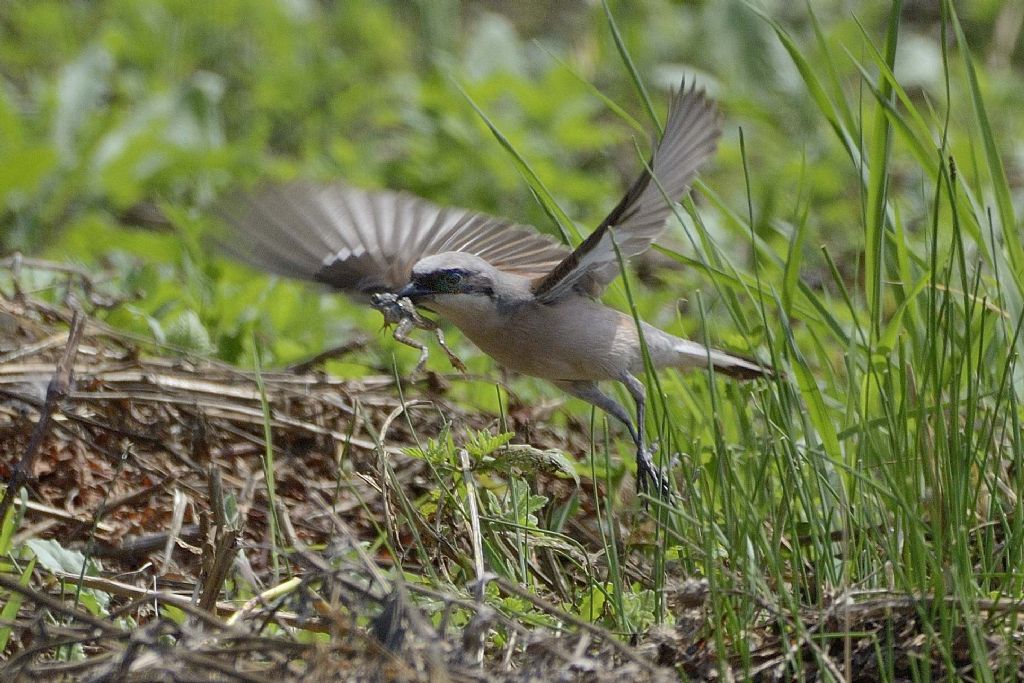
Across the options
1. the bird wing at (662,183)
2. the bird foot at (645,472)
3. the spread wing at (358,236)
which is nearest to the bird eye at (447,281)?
the bird wing at (662,183)

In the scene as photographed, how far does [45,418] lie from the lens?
10.0 ft

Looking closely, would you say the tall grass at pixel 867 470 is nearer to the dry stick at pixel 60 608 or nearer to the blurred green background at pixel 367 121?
the dry stick at pixel 60 608

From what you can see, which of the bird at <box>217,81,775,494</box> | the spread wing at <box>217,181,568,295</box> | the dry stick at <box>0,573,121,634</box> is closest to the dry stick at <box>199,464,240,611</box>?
the dry stick at <box>0,573,121,634</box>

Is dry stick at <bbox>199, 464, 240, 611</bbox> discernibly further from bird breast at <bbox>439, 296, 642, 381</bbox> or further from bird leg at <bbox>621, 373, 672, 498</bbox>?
bird breast at <bbox>439, 296, 642, 381</bbox>

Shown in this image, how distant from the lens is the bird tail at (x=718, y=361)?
3699 mm

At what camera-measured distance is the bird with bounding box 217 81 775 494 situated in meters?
3.25

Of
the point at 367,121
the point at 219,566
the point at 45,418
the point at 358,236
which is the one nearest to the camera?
the point at 219,566

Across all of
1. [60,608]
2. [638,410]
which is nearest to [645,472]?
[638,410]

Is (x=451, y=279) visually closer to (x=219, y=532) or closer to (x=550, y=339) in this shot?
(x=550, y=339)

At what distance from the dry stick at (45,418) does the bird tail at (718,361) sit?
5.35ft

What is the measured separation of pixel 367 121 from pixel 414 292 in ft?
15.0

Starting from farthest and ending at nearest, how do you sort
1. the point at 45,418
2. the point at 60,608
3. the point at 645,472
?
the point at 645,472, the point at 45,418, the point at 60,608

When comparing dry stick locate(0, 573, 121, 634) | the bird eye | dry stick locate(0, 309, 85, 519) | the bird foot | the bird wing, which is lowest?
dry stick locate(0, 573, 121, 634)

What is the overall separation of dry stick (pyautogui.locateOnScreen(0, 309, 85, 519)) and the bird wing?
1242mm
